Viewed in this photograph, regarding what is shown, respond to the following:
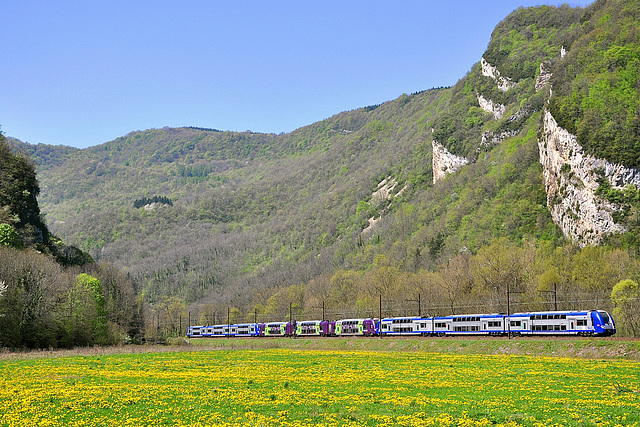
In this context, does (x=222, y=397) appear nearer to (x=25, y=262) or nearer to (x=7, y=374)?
(x=7, y=374)

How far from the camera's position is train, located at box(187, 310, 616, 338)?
248 ft

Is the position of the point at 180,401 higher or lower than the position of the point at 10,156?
lower

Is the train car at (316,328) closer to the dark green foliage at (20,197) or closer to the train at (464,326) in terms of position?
the train at (464,326)

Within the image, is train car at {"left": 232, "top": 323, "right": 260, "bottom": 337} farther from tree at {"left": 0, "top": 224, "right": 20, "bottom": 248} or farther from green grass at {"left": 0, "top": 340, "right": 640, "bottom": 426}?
green grass at {"left": 0, "top": 340, "right": 640, "bottom": 426}

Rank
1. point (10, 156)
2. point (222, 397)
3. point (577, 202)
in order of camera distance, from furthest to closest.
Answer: point (577, 202) → point (10, 156) → point (222, 397)

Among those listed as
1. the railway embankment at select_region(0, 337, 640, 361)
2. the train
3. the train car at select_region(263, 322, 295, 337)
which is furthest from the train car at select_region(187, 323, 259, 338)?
the railway embankment at select_region(0, 337, 640, 361)

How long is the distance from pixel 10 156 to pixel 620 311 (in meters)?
118

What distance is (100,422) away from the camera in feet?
77.0

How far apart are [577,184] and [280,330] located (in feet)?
254

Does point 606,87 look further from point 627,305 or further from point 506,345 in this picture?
point 506,345

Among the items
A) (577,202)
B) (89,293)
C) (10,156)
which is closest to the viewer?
(89,293)

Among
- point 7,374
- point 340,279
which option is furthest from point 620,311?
point 340,279

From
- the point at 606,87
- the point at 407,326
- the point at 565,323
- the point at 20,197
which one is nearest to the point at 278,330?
the point at 407,326

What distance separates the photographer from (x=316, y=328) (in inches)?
4929
